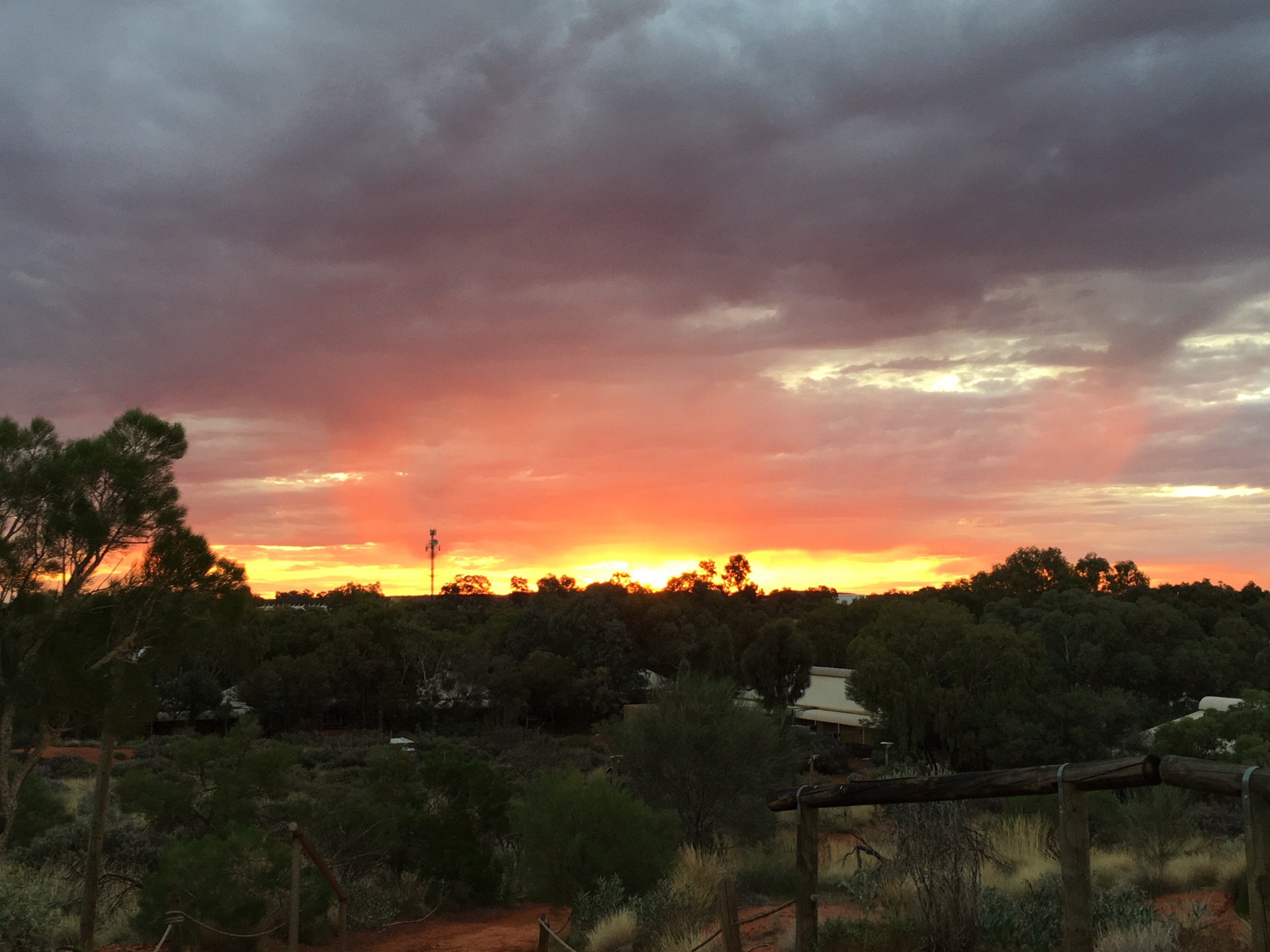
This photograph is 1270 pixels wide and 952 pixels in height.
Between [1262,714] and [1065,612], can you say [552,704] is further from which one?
[1262,714]

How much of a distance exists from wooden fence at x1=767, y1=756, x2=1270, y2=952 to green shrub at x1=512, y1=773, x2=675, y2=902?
717 cm

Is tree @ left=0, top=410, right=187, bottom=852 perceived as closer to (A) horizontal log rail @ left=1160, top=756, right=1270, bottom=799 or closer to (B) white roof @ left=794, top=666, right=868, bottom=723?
(A) horizontal log rail @ left=1160, top=756, right=1270, bottom=799

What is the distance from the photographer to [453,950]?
1176cm

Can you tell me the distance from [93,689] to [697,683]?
12630mm

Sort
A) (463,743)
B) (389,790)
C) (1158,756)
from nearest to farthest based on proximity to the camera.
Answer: (1158,756) → (389,790) → (463,743)

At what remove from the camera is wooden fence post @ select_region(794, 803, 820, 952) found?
19.9ft

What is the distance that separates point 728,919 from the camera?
6.23 metres

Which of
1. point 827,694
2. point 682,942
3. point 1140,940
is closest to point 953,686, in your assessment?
point 827,694

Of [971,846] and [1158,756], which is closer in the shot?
[1158,756]

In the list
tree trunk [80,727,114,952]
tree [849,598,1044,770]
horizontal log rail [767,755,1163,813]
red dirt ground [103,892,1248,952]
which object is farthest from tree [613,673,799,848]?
tree [849,598,1044,770]

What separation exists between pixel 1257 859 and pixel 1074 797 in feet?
3.65

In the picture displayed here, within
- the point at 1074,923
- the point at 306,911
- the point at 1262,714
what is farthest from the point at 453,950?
the point at 1262,714

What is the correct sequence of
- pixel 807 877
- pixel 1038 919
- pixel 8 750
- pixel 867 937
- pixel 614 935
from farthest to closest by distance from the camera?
pixel 8 750 < pixel 614 935 < pixel 1038 919 < pixel 867 937 < pixel 807 877

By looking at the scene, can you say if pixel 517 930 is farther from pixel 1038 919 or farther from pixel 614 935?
pixel 1038 919
